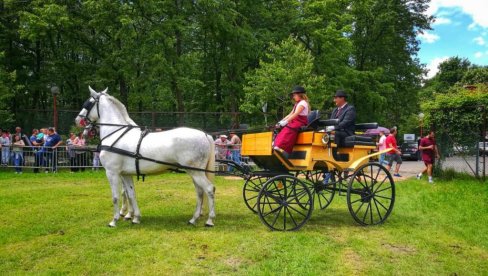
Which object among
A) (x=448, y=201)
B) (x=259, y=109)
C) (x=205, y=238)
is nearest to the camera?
(x=205, y=238)

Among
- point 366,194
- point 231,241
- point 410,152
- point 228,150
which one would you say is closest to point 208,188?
point 231,241

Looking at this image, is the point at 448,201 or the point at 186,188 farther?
the point at 186,188

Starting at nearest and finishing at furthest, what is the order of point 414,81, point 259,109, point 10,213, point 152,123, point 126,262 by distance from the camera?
point 126,262 → point 10,213 → point 152,123 → point 259,109 → point 414,81

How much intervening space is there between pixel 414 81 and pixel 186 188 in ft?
102

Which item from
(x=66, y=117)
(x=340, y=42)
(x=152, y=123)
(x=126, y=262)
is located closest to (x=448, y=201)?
(x=126, y=262)

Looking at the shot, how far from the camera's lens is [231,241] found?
671 centimetres

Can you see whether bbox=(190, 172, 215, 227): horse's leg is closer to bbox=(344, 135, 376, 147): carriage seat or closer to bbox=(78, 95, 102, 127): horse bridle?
bbox=(78, 95, 102, 127): horse bridle

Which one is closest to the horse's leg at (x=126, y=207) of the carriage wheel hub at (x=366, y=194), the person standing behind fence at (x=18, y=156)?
the carriage wheel hub at (x=366, y=194)

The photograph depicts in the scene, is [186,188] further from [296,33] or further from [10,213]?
[296,33]

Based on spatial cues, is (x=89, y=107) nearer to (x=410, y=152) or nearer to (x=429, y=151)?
(x=429, y=151)

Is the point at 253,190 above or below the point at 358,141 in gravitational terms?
below

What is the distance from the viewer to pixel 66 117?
69.1ft

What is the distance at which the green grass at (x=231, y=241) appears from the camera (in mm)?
5637

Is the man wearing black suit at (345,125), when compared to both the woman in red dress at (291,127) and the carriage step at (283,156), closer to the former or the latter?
the woman in red dress at (291,127)
